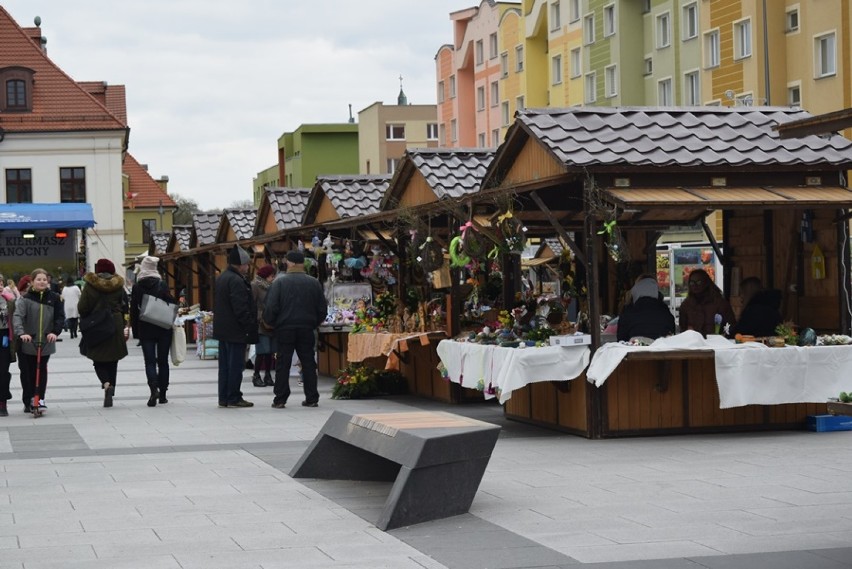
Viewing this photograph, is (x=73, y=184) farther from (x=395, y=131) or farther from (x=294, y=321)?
(x=294, y=321)

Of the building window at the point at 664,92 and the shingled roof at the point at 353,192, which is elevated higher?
the building window at the point at 664,92

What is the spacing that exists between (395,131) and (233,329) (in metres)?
78.7

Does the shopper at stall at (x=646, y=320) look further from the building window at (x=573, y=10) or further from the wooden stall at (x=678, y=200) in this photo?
the building window at (x=573, y=10)

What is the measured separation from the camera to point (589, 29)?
60.4 metres

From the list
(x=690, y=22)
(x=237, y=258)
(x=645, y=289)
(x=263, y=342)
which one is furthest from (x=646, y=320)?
(x=690, y=22)

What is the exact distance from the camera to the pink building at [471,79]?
72.8 meters

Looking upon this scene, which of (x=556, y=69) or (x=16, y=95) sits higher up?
(x=556, y=69)

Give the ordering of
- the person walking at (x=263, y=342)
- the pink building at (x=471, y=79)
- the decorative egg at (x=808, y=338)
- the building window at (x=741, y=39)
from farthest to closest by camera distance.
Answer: the pink building at (x=471, y=79) → the building window at (x=741, y=39) → the person walking at (x=263, y=342) → the decorative egg at (x=808, y=338)

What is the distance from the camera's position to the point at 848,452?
38.8ft

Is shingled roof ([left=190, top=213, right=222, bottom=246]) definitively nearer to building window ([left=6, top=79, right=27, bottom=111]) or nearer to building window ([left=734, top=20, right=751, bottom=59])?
building window ([left=734, top=20, right=751, bottom=59])

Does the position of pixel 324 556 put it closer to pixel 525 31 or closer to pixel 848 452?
pixel 848 452

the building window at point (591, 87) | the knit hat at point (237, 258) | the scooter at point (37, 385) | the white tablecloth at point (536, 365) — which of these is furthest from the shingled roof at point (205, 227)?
the building window at point (591, 87)

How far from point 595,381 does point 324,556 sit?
18.1 feet

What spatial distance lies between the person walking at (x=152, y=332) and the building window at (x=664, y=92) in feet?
124
